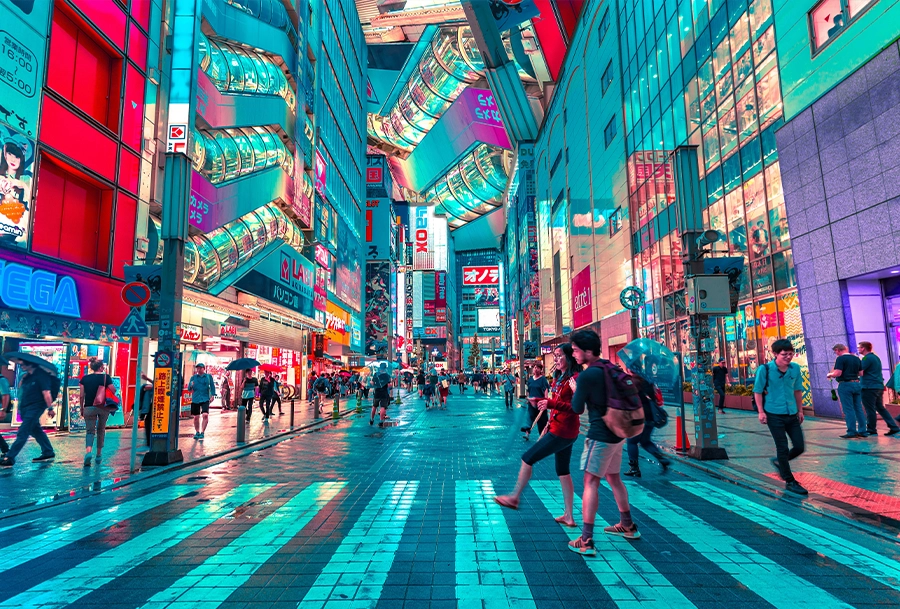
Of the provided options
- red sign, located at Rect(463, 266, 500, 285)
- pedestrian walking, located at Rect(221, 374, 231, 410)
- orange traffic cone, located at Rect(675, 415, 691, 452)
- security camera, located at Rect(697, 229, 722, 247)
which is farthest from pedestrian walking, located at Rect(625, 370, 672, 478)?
red sign, located at Rect(463, 266, 500, 285)

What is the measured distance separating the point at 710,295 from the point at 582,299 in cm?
3414

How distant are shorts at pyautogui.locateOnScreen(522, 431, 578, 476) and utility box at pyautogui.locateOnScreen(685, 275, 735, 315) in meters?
5.50

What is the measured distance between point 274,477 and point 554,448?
197 inches

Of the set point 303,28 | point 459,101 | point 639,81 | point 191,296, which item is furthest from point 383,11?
point 191,296

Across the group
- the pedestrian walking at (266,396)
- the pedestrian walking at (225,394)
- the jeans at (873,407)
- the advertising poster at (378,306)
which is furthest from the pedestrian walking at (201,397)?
the advertising poster at (378,306)

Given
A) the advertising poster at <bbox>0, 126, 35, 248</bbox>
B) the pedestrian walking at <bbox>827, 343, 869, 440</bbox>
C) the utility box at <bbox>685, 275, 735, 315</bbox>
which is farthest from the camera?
the advertising poster at <bbox>0, 126, 35, 248</bbox>

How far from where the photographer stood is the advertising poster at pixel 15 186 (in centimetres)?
1208

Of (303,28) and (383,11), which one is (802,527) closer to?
(303,28)

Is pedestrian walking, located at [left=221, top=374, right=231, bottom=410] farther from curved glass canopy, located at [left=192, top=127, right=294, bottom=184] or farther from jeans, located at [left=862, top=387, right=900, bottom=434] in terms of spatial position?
jeans, located at [left=862, top=387, right=900, bottom=434]

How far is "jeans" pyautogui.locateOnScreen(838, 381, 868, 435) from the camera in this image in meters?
10.8

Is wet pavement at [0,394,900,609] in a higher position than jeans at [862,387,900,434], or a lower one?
lower

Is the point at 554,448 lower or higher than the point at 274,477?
higher

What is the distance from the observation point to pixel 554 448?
537 cm

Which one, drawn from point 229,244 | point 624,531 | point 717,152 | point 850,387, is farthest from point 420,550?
point 229,244
